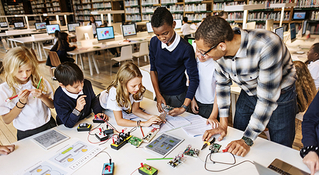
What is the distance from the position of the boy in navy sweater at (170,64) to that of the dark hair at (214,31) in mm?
561

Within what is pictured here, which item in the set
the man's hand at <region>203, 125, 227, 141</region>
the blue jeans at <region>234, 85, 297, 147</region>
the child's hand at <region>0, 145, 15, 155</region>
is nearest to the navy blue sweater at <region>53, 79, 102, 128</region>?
the child's hand at <region>0, 145, 15, 155</region>

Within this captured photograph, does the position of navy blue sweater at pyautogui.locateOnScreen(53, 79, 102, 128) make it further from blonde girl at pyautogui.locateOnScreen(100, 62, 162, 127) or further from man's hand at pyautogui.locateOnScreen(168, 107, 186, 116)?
man's hand at pyautogui.locateOnScreen(168, 107, 186, 116)

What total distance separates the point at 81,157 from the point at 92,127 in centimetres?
36

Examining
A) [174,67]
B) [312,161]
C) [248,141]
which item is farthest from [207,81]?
[312,161]

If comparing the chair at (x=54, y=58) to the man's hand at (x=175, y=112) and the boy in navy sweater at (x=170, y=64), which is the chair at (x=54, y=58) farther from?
the man's hand at (x=175, y=112)

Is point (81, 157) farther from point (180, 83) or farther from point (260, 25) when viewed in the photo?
point (260, 25)

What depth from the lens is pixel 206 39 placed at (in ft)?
3.24

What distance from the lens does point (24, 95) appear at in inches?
54.6

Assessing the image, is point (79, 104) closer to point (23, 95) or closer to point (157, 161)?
point (23, 95)

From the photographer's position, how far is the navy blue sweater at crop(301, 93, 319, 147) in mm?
1039

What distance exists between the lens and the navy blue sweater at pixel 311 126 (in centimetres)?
104

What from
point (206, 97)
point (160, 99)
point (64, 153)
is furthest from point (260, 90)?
point (64, 153)

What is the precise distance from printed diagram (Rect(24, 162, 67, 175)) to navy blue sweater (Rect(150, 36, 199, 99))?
3.40 ft


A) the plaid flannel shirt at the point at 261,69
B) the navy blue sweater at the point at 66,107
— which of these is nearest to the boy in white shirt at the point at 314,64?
the plaid flannel shirt at the point at 261,69
